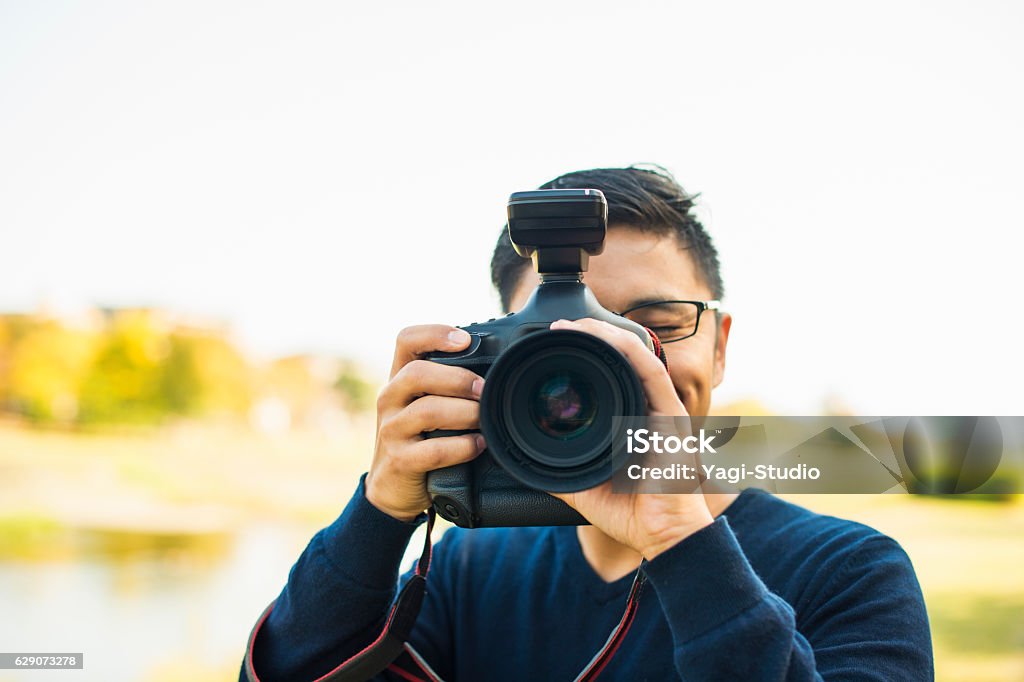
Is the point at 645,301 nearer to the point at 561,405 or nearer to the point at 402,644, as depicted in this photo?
the point at 561,405

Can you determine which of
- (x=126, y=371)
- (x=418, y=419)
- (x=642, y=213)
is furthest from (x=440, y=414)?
(x=126, y=371)

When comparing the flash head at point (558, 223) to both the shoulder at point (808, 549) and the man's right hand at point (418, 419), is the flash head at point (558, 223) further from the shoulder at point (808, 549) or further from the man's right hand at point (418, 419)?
the shoulder at point (808, 549)

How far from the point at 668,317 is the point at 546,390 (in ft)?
1.01

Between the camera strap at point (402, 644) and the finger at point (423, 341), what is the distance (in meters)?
0.21

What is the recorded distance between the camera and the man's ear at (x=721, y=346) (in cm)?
137

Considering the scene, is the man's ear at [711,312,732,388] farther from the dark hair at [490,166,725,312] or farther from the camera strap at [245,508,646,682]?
the camera strap at [245,508,646,682]

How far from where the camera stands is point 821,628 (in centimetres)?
104

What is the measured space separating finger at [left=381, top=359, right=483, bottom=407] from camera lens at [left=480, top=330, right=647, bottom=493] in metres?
0.05

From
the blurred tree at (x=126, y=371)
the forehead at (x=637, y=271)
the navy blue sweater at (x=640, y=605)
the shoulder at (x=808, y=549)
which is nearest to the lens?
the navy blue sweater at (x=640, y=605)

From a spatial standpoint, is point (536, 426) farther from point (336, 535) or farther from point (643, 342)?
point (336, 535)

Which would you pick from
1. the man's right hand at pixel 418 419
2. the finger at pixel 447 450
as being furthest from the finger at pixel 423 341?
the finger at pixel 447 450

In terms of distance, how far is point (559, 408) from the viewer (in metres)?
1.02

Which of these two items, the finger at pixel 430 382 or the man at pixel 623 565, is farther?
the finger at pixel 430 382

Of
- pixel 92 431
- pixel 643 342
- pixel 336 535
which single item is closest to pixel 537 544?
pixel 336 535
